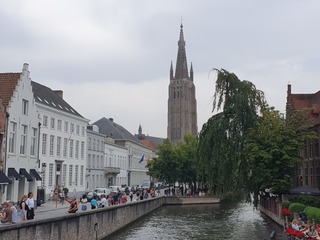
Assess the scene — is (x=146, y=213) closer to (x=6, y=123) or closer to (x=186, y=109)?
(x=6, y=123)

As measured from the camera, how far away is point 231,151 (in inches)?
1342

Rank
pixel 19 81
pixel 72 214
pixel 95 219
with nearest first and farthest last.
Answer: pixel 72 214 < pixel 95 219 < pixel 19 81

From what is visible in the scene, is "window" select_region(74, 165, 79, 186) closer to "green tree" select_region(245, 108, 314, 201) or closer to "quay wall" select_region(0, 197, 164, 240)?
"quay wall" select_region(0, 197, 164, 240)

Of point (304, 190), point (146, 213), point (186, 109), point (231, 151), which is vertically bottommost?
point (146, 213)

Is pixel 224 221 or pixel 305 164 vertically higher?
pixel 305 164

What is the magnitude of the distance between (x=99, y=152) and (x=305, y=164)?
31943mm

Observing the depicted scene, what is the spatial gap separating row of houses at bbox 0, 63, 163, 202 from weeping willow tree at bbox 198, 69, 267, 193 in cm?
1358

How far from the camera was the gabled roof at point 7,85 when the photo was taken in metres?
31.0

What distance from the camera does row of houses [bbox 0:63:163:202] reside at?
101 feet

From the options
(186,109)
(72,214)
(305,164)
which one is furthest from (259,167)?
(186,109)

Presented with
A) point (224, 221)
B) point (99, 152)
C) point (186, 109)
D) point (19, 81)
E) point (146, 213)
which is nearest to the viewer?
point (19, 81)

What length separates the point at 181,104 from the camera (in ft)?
497

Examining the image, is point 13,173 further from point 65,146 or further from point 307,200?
point 307,200

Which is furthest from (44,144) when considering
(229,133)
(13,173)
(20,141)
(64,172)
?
(229,133)
